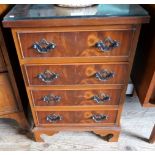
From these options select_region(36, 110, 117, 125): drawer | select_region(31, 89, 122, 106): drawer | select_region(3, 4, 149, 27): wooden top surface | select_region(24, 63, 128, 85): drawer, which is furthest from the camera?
select_region(36, 110, 117, 125): drawer

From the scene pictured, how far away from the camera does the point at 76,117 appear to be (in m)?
1.04

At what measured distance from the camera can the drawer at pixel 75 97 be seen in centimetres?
90

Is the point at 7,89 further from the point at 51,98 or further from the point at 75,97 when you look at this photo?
the point at 75,97

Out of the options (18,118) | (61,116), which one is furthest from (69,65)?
(18,118)

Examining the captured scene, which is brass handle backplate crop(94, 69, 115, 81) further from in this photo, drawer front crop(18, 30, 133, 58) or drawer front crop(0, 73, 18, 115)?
drawer front crop(0, 73, 18, 115)

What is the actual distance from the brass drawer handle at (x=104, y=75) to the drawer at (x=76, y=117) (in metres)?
0.24

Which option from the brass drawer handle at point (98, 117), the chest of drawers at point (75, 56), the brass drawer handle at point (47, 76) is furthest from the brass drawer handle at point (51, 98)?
the brass drawer handle at point (98, 117)

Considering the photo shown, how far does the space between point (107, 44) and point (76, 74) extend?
0.64 feet

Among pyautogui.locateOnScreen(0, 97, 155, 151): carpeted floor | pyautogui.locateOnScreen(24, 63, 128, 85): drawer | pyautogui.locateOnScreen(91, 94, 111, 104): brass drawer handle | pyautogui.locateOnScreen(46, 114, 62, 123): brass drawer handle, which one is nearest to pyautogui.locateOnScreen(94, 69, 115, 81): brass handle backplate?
pyautogui.locateOnScreen(24, 63, 128, 85): drawer

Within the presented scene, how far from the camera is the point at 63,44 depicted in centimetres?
72

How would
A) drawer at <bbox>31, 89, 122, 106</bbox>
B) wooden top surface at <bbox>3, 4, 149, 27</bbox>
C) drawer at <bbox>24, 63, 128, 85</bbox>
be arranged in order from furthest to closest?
1. drawer at <bbox>31, 89, 122, 106</bbox>
2. drawer at <bbox>24, 63, 128, 85</bbox>
3. wooden top surface at <bbox>3, 4, 149, 27</bbox>

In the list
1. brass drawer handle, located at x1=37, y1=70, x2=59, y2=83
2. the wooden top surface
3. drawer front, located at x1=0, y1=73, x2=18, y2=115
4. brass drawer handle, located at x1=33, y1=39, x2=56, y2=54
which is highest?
the wooden top surface

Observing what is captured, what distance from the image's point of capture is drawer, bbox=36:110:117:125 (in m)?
1.01

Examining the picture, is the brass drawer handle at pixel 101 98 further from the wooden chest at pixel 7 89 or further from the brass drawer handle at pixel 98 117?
the wooden chest at pixel 7 89
